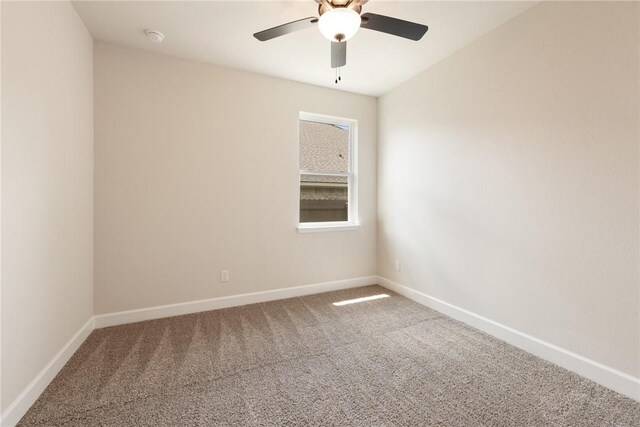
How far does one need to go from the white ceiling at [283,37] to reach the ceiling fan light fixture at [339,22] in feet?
1.93

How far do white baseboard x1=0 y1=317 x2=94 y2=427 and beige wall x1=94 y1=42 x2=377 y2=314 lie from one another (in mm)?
479

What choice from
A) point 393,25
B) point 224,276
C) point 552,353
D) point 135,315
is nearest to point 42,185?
point 135,315

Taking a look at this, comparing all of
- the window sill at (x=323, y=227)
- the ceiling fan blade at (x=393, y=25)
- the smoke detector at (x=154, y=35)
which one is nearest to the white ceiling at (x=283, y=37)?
the smoke detector at (x=154, y=35)

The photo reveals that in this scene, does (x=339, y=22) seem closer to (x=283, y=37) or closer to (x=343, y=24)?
(x=343, y=24)

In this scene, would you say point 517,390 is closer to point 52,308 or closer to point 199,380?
point 199,380

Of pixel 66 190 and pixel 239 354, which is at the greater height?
pixel 66 190

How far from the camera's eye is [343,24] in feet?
5.19

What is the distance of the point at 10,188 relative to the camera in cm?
145

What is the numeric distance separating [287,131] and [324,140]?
59 cm

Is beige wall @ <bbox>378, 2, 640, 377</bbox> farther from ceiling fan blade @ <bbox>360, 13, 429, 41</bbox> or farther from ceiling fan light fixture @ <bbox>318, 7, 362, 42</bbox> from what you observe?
ceiling fan light fixture @ <bbox>318, 7, 362, 42</bbox>

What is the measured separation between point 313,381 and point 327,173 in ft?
8.11

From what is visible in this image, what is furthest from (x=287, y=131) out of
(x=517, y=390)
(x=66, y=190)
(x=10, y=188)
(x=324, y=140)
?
(x=517, y=390)

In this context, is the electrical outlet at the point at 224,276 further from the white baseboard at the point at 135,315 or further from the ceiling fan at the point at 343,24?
the ceiling fan at the point at 343,24

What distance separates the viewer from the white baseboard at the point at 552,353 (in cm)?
168
